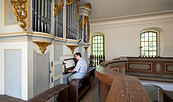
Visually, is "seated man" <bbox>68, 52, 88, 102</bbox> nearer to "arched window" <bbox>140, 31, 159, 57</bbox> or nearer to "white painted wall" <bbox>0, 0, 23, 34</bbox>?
"white painted wall" <bbox>0, 0, 23, 34</bbox>

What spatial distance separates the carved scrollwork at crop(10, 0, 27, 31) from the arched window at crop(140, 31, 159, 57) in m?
6.85

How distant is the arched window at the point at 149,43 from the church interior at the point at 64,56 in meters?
0.32

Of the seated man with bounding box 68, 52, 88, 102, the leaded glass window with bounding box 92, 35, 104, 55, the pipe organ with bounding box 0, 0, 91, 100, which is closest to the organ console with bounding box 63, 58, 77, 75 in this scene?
the seated man with bounding box 68, 52, 88, 102

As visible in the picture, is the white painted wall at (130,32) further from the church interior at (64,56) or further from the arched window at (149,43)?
the arched window at (149,43)

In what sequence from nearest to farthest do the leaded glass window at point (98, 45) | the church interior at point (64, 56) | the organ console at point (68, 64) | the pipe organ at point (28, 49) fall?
the church interior at point (64, 56) → the pipe organ at point (28, 49) → the organ console at point (68, 64) → the leaded glass window at point (98, 45)

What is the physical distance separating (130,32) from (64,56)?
528 centimetres

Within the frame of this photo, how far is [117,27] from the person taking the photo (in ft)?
22.0

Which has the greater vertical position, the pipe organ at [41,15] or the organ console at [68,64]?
the pipe organ at [41,15]

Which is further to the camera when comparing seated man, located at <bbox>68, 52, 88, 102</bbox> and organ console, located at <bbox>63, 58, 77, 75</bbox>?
organ console, located at <bbox>63, 58, 77, 75</bbox>

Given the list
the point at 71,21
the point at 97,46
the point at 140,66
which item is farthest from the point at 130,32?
the point at 71,21

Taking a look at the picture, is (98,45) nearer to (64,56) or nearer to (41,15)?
(64,56)

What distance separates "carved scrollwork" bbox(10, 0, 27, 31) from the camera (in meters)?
1.58

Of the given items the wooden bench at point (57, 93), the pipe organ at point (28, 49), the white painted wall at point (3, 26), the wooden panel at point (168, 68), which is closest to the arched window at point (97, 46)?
the wooden panel at point (168, 68)

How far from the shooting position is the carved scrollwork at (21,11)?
158cm
